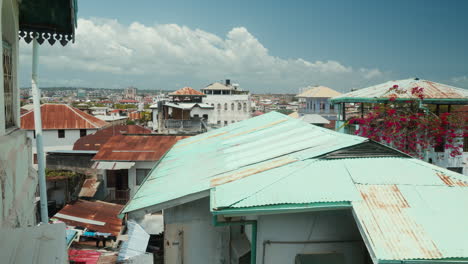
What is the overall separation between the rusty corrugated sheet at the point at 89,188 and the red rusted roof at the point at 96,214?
2.48 meters

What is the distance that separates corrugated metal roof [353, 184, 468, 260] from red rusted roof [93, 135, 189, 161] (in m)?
15.6

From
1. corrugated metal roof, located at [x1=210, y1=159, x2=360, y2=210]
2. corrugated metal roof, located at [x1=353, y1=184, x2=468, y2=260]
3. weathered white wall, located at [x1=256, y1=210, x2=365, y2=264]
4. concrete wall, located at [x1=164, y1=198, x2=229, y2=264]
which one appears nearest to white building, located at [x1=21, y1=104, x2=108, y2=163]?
concrete wall, located at [x1=164, y1=198, x2=229, y2=264]

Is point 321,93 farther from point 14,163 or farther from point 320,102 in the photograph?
point 14,163

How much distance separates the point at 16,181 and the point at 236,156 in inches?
126

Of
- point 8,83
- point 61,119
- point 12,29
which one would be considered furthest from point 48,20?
point 61,119

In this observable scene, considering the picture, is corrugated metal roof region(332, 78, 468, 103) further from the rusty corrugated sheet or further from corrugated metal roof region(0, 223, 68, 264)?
the rusty corrugated sheet

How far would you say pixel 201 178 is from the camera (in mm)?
5074

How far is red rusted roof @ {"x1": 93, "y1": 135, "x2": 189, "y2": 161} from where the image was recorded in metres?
18.4

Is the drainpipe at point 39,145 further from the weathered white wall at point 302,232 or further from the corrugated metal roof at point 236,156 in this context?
the weathered white wall at point 302,232

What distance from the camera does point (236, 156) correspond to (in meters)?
5.87

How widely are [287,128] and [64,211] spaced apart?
37.9ft

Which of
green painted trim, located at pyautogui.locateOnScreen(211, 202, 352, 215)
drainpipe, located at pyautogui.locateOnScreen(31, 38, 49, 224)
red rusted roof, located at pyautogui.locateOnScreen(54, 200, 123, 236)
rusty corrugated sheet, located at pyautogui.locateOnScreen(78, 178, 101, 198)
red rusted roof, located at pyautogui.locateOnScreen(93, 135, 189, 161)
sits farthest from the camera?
rusty corrugated sheet, located at pyautogui.locateOnScreen(78, 178, 101, 198)

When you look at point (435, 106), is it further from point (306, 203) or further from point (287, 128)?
point (306, 203)

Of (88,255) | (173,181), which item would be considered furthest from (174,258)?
(88,255)
